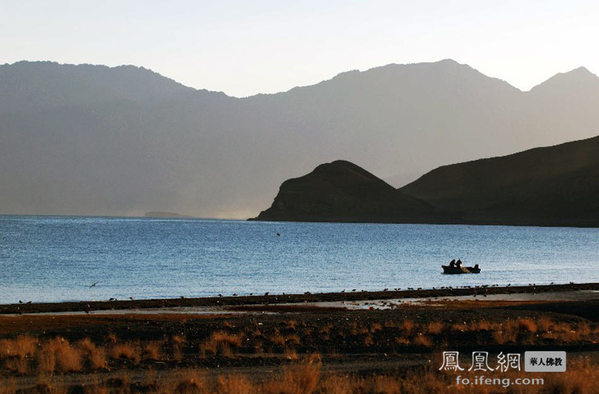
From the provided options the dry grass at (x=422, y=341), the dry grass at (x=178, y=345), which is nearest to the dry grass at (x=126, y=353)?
the dry grass at (x=178, y=345)

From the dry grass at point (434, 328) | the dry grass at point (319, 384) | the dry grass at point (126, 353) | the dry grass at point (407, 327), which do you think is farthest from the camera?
the dry grass at point (407, 327)

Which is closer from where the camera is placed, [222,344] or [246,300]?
[222,344]

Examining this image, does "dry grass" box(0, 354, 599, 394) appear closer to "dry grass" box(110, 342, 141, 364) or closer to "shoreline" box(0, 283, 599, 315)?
"dry grass" box(110, 342, 141, 364)

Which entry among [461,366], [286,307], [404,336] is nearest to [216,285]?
[286,307]

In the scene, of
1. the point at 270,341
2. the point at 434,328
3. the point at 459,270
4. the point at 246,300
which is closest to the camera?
the point at 270,341

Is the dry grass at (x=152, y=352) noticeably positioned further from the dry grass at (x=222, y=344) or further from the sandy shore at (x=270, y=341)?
the dry grass at (x=222, y=344)

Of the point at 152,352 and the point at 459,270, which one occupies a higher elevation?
the point at 152,352

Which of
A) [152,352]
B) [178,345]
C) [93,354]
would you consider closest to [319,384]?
[152,352]

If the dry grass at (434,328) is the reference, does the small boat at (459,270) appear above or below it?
below

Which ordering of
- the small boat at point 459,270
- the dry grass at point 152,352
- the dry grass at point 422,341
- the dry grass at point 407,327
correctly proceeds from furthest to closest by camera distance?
1. the small boat at point 459,270
2. the dry grass at point 407,327
3. the dry grass at point 422,341
4. the dry grass at point 152,352

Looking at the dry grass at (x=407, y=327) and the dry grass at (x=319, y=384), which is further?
the dry grass at (x=407, y=327)

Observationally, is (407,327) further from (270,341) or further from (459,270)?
(459,270)

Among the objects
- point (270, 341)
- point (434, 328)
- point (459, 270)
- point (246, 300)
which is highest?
point (434, 328)

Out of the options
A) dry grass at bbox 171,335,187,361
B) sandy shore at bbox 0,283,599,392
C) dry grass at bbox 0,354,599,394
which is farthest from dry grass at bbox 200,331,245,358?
dry grass at bbox 0,354,599,394
